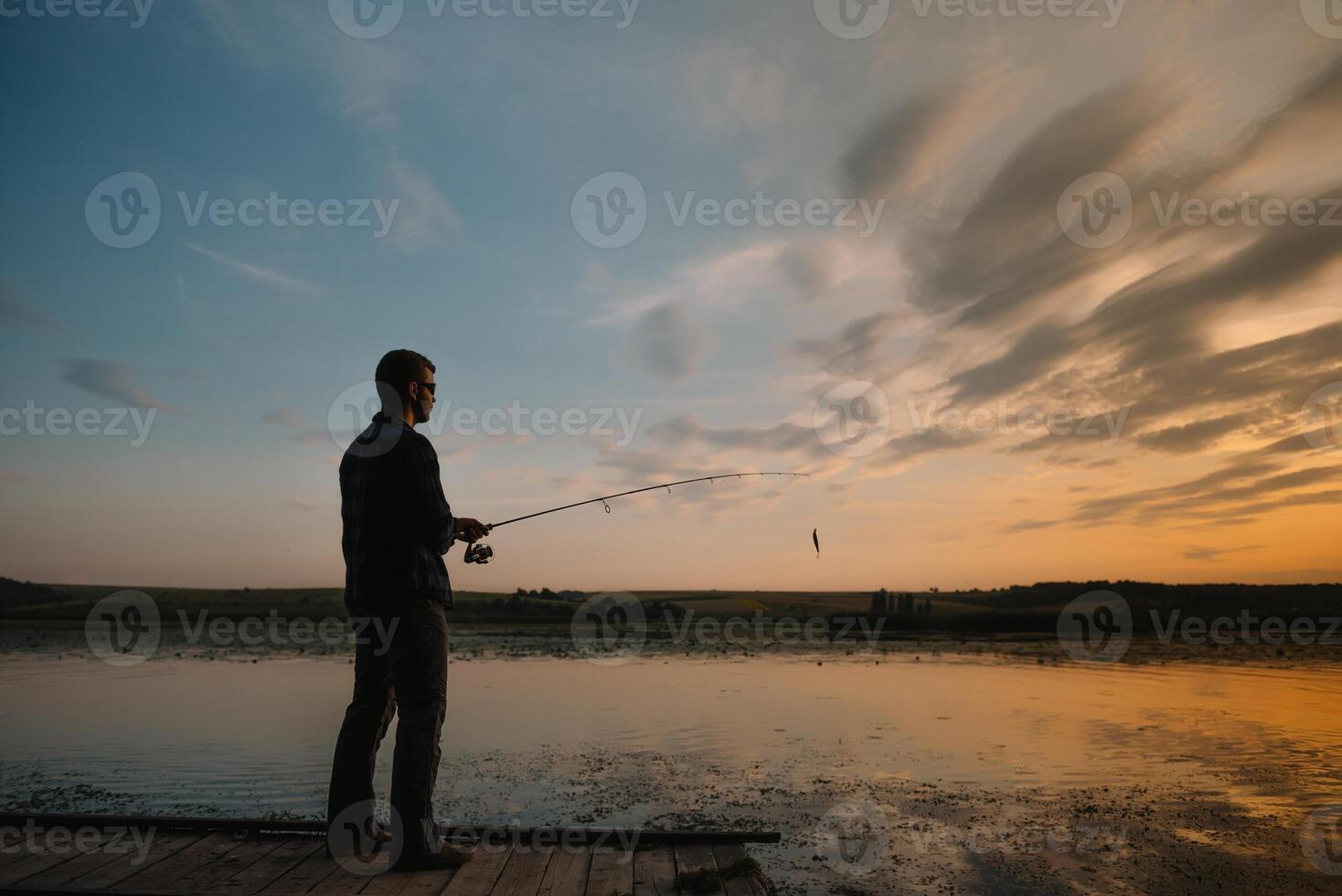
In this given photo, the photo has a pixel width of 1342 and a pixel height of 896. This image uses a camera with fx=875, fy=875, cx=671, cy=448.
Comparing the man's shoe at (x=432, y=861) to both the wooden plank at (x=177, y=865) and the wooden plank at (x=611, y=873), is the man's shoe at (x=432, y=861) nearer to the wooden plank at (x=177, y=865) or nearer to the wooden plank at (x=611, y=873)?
the wooden plank at (x=611, y=873)

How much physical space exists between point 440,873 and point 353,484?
2028 millimetres

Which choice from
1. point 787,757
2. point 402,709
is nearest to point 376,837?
point 402,709

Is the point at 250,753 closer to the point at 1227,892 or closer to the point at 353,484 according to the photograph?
the point at 353,484

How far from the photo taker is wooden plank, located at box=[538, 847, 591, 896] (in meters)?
4.21

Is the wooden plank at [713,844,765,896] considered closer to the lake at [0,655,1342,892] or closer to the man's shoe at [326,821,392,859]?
the lake at [0,655,1342,892]

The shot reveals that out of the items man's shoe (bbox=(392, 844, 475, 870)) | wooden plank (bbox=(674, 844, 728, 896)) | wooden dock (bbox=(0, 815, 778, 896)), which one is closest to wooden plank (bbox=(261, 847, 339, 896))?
wooden dock (bbox=(0, 815, 778, 896))

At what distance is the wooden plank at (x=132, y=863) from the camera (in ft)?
13.5

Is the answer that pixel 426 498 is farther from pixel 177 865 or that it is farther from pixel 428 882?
pixel 177 865

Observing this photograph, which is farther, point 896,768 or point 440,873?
point 896,768

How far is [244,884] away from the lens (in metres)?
4.21

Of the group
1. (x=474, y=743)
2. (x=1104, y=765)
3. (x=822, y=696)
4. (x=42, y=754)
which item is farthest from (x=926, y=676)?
(x=42, y=754)

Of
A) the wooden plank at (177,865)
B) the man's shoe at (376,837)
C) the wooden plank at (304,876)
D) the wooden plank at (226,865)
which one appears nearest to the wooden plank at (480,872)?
the man's shoe at (376,837)

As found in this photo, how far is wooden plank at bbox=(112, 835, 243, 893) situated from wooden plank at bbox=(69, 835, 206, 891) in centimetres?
3

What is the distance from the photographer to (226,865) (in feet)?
14.9
